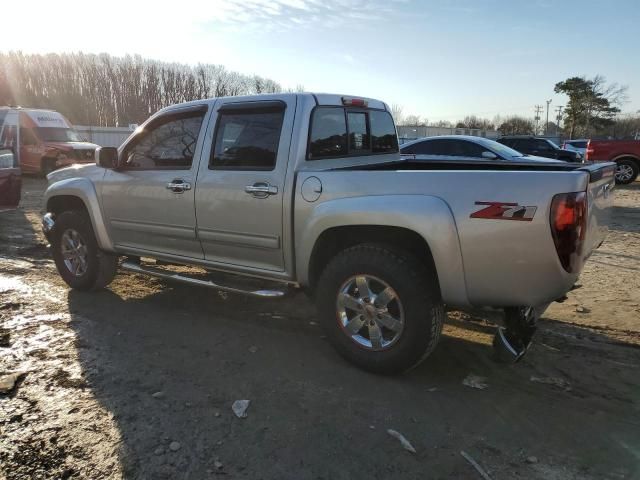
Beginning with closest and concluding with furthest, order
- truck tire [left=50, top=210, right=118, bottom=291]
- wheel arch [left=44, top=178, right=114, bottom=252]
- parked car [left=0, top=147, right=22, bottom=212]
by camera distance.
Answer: wheel arch [left=44, top=178, right=114, bottom=252] < truck tire [left=50, top=210, right=118, bottom=291] < parked car [left=0, top=147, right=22, bottom=212]

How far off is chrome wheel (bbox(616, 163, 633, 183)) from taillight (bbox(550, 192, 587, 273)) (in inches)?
668

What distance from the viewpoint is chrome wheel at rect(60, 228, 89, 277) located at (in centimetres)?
546

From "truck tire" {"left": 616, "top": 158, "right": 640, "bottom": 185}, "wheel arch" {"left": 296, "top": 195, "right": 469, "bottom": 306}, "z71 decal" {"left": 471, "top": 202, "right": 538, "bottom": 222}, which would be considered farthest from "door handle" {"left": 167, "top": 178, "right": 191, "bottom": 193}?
"truck tire" {"left": 616, "top": 158, "right": 640, "bottom": 185}

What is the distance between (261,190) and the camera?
3926mm

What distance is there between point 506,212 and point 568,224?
1.12ft

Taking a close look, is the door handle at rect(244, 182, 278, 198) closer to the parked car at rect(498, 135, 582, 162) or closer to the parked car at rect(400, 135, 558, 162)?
the parked car at rect(400, 135, 558, 162)

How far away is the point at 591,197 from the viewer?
312cm

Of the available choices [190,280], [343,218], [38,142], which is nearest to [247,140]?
[343,218]

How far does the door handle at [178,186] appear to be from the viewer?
4.41 m

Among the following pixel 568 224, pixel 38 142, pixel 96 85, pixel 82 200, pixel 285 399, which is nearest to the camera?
pixel 568 224

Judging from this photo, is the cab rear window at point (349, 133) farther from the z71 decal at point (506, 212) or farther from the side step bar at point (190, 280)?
the z71 decal at point (506, 212)

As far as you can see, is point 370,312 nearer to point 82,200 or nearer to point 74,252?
point 82,200

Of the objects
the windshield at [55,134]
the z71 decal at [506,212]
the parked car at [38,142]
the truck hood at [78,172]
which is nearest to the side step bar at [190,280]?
the truck hood at [78,172]

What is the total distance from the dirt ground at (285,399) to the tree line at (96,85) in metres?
51.7
